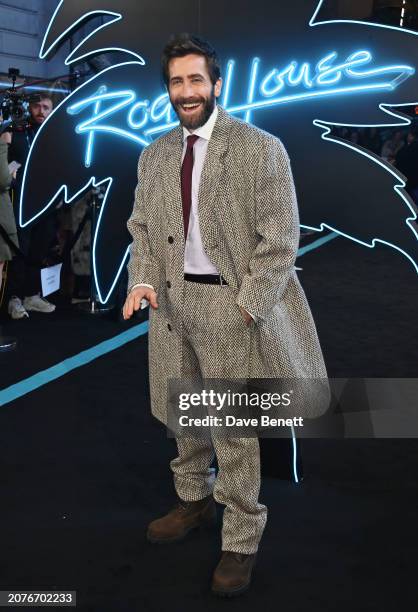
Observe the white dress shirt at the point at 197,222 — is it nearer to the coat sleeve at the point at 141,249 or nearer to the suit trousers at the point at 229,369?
the suit trousers at the point at 229,369

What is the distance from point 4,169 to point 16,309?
1.35 meters

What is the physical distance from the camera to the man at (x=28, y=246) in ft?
21.2

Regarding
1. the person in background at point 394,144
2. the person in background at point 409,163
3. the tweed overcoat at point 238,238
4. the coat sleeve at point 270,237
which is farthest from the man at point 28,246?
the person in background at point 394,144

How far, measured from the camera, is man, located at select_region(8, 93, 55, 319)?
6.45 metres

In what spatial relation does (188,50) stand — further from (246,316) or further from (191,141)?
(246,316)

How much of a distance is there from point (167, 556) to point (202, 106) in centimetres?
157

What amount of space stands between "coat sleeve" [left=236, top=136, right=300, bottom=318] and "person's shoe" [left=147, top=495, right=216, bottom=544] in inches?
36.7

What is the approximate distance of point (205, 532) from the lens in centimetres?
308

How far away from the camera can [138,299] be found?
2660 mm

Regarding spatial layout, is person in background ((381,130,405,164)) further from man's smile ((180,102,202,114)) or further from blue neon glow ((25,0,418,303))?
man's smile ((180,102,202,114))

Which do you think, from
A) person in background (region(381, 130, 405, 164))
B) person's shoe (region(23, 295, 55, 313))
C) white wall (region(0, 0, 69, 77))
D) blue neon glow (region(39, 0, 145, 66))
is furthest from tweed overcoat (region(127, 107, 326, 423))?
person in background (region(381, 130, 405, 164))

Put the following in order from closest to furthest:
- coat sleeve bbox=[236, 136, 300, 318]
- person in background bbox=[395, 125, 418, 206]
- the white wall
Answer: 1. coat sleeve bbox=[236, 136, 300, 318]
2. person in background bbox=[395, 125, 418, 206]
3. the white wall

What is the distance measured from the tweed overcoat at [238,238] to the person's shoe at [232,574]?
0.60 metres

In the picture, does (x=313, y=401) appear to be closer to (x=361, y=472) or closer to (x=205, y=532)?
(x=205, y=532)
